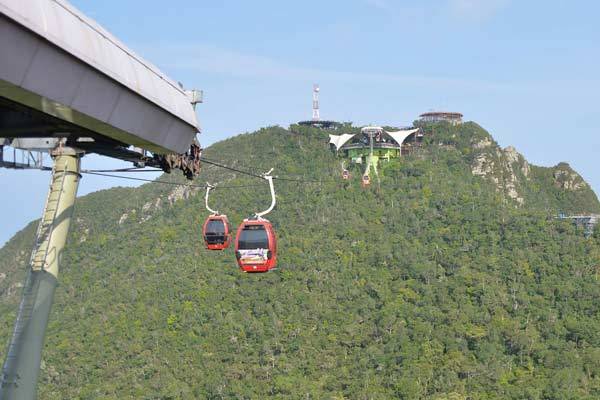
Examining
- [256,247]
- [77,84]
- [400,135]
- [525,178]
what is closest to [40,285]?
[77,84]

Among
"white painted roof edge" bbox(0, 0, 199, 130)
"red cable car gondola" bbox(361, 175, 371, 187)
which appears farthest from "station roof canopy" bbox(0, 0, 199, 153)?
"red cable car gondola" bbox(361, 175, 371, 187)

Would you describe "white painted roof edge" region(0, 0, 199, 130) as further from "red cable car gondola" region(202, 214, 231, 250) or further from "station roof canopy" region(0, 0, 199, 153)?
"red cable car gondola" region(202, 214, 231, 250)

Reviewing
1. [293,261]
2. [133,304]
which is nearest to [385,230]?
[293,261]

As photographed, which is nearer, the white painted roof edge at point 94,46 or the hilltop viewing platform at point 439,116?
the white painted roof edge at point 94,46

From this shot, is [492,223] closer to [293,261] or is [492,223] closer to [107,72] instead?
[293,261]

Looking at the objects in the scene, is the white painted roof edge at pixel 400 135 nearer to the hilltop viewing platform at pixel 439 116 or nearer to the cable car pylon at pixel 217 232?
the hilltop viewing platform at pixel 439 116

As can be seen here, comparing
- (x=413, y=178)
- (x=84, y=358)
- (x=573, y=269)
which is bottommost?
(x=84, y=358)

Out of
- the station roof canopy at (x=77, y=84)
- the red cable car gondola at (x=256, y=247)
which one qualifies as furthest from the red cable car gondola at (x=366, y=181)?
the station roof canopy at (x=77, y=84)
